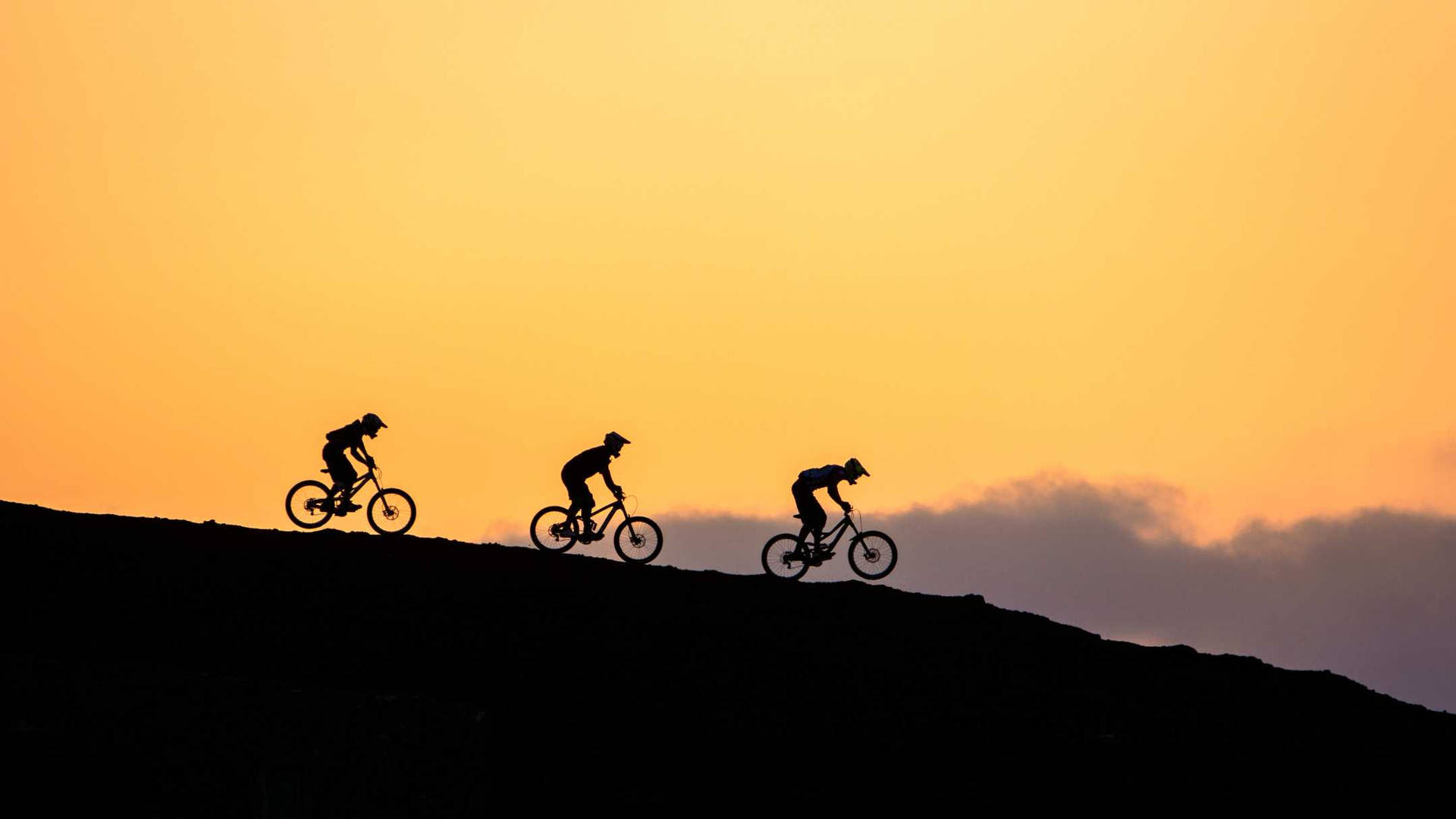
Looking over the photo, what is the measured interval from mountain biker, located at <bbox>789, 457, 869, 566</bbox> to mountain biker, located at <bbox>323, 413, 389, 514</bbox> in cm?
826

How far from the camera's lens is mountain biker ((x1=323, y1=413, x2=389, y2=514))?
33844 mm

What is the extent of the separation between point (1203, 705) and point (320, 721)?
15581mm

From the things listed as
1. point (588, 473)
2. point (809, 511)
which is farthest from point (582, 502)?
point (809, 511)

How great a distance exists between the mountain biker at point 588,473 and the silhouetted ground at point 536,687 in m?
1.25

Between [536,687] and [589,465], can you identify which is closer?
[536,687]

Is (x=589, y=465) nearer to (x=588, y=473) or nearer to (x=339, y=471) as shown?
(x=588, y=473)

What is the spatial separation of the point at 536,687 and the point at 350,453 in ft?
27.7

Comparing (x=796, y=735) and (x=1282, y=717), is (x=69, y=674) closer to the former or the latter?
(x=796, y=735)

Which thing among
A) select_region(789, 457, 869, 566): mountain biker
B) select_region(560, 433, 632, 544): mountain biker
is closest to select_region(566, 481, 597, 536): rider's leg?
select_region(560, 433, 632, 544): mountain biker

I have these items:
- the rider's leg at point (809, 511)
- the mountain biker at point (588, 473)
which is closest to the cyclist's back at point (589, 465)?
the mountain biker at point (588, 473)

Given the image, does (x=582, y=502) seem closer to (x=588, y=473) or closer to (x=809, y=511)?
(x=588, y=473)

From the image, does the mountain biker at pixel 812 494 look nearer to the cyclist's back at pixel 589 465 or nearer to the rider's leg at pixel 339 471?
the cyclist's back at pixel 589 465

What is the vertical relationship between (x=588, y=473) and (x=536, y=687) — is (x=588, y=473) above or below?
above

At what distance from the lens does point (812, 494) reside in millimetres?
33125
